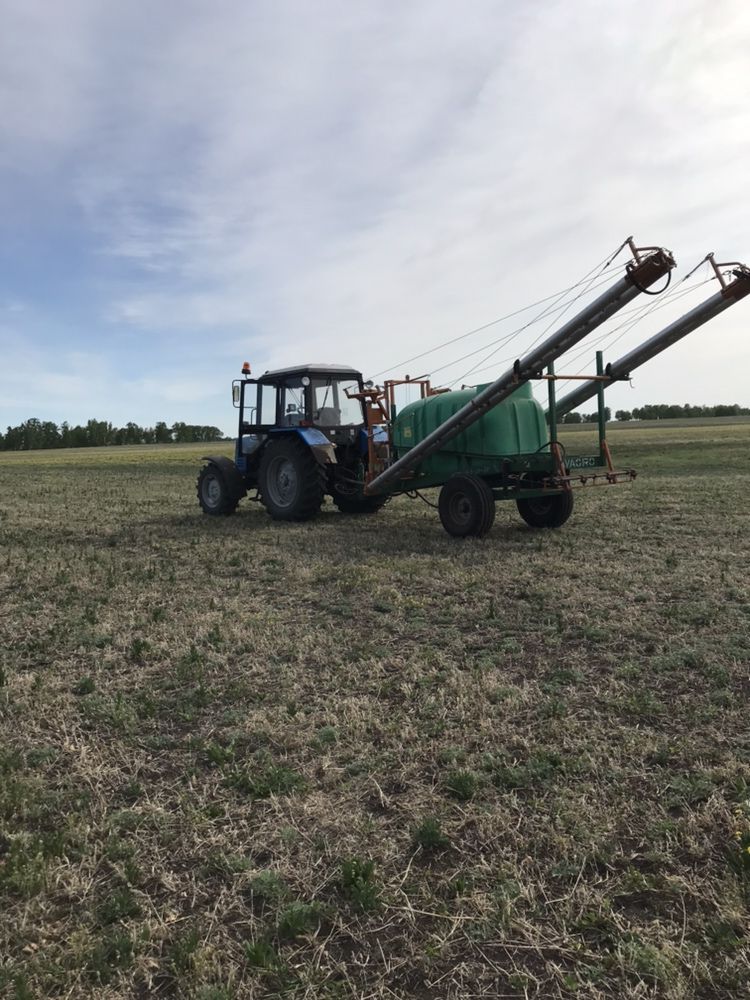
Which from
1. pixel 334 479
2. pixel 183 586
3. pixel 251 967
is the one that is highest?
pixel 334 479

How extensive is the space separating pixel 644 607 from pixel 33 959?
16.3 ft

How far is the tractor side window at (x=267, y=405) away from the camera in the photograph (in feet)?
40.2

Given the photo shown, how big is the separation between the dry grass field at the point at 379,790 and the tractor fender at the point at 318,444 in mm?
4709

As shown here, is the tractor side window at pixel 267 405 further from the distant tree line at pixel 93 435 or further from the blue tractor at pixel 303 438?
the distant tree line at pixel 93 435

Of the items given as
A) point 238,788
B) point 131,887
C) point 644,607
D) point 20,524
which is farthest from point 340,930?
point 20,524

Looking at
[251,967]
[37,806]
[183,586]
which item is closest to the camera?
[251,967]

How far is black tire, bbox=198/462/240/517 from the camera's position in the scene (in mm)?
12781

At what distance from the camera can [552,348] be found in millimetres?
8289

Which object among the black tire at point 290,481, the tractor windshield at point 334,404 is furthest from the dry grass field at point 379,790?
the tractor windshield at point 334,404

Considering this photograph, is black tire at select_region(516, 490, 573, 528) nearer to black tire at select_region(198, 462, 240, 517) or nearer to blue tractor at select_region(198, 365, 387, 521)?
blue tractor at select_region(198, 365, 387, 521)

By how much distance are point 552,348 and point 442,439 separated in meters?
1.99

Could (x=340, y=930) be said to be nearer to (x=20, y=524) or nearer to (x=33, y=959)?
(x=33, y=959)

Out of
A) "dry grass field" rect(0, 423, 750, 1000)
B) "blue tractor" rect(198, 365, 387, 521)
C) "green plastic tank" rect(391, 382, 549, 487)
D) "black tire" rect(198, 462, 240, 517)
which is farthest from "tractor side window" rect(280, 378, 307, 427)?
"dry grass field" rect(0, 423, 750, 1000)

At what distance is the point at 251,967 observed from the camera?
222cm
